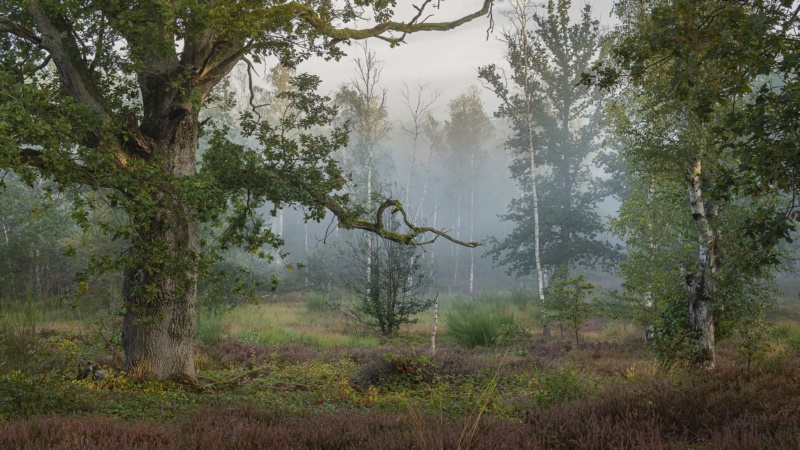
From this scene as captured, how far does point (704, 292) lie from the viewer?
9.59m

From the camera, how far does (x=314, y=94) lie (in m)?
9.59

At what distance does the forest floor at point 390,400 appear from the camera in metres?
4.27

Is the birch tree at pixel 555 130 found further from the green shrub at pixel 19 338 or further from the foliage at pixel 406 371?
the green shrub at pixel 19 338

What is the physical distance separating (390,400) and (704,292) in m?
6.72

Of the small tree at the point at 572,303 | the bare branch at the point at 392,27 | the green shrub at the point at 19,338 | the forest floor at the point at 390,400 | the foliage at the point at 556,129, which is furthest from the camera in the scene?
the foliage at the point at 556,129

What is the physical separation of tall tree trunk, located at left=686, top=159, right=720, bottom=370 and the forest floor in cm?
57

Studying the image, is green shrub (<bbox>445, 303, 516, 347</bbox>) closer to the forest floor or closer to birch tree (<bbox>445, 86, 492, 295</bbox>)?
the forest floor

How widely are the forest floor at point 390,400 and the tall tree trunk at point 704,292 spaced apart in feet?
1.87

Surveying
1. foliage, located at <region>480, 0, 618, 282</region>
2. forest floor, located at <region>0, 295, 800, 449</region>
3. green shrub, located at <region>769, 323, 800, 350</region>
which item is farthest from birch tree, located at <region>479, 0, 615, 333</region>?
forest floor, located at <region>0, 295, 800, 449</region>

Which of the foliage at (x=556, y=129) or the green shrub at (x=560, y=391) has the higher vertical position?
the foliage at (x=556, y=129)

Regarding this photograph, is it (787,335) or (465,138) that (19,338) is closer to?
(787,335)

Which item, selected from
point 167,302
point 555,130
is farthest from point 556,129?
point 167,302

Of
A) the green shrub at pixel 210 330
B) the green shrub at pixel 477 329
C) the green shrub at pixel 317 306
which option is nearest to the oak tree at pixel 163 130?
the green shrub at pixel 210 330

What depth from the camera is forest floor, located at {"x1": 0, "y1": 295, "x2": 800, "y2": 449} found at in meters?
4.27
